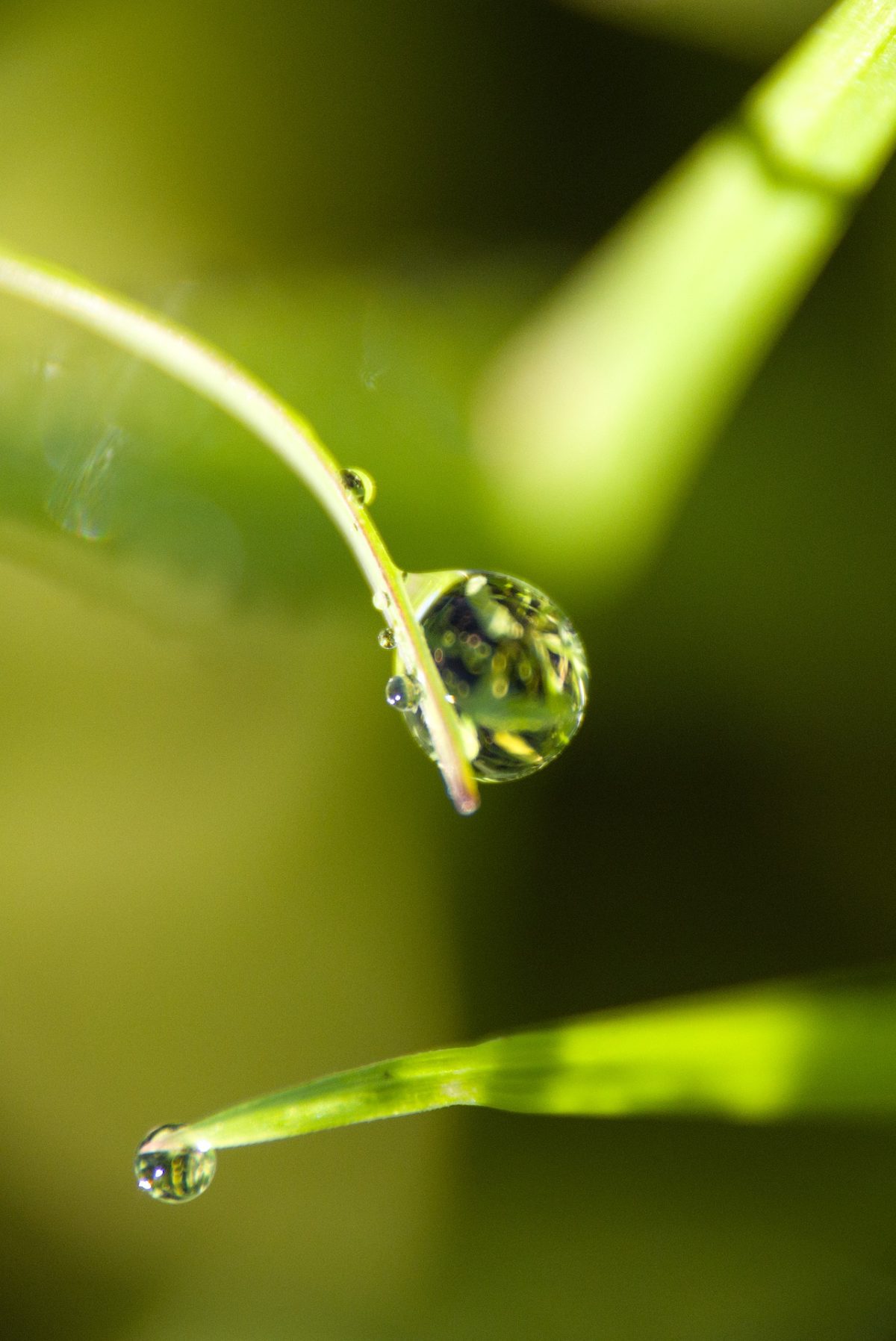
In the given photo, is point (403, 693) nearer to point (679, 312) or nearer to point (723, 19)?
point (679, 312)

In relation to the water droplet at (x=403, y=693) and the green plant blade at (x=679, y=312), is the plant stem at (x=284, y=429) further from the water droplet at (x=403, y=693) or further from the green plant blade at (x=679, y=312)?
the green plant blade at (x=679, y=312)

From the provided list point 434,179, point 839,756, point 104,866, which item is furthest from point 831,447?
point 104,866

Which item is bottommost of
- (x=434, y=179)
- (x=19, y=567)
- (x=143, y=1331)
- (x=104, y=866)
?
(x=143, y=1331)

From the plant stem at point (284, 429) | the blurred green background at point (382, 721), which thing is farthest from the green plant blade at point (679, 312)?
the plant stem at point (284, 429)

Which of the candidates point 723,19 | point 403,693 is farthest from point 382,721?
point 723,19

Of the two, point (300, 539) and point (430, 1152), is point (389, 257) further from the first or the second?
point (430, 1152)

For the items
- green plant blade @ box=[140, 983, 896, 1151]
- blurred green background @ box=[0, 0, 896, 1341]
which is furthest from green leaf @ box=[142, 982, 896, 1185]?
blurred green background @ box=[0, 0, 896, 1341]
